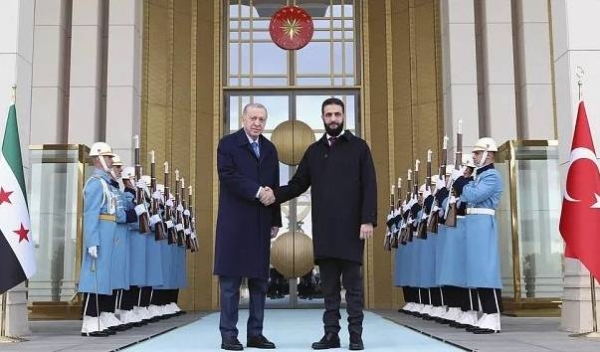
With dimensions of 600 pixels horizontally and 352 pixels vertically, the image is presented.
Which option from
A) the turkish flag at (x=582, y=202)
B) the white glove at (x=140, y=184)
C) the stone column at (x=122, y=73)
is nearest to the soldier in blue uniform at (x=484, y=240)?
the turkish flag at (x=582, y=202)

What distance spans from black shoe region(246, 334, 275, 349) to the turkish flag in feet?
9.57

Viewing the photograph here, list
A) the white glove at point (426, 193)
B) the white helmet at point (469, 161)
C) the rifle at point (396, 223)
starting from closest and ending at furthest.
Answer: the white helmet at point (469, 161)
the white glove at point (426, 193)
the rifle at point (396, 223)

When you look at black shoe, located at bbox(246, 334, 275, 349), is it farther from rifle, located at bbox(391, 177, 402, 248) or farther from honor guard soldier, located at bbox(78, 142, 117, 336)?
rifle, located at bbox(391, 177, 402, 248)

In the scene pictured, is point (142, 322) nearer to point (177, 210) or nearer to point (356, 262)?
point (177, 210)

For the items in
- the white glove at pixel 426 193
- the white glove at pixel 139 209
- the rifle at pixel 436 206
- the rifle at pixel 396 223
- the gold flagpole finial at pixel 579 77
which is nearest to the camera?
the gold flagpole finial at pixel 579 77

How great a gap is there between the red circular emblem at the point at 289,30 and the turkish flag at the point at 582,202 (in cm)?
829

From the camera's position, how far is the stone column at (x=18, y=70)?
24.6 ft

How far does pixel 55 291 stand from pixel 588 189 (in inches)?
289

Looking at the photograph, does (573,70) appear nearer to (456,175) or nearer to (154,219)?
(456,175)

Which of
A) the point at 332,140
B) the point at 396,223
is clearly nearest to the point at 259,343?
the point at 332,140

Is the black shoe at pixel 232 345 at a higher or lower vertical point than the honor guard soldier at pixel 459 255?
lower

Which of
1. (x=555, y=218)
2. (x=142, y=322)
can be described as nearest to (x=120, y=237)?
(x=142, y=322)

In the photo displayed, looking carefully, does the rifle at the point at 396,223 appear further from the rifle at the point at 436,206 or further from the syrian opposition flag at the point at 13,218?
the syrian opposition flag at the point at 13,218

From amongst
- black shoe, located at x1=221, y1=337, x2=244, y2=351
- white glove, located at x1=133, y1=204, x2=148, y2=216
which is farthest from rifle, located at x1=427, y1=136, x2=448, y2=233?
black shoe, located at x1=221, y1=337, x2=244, y2=351
